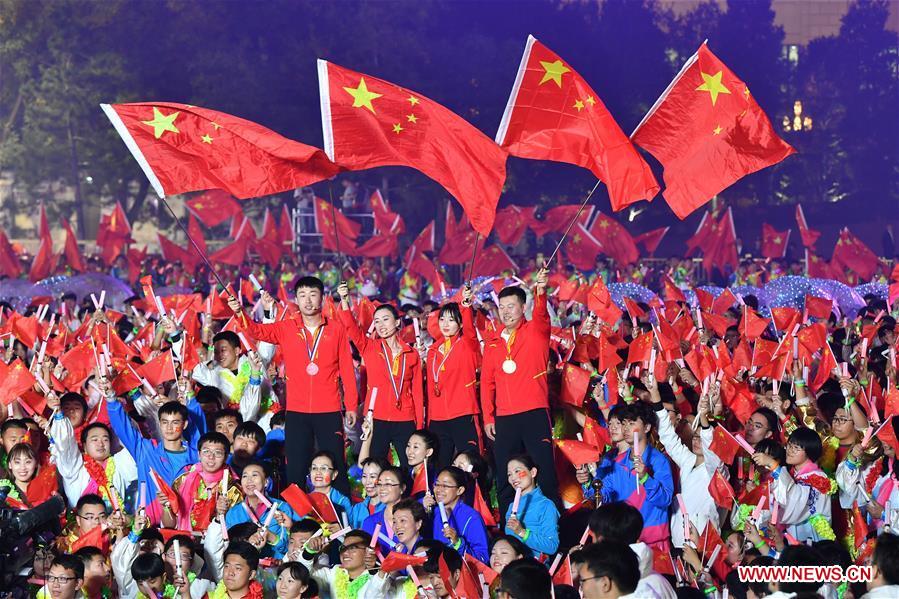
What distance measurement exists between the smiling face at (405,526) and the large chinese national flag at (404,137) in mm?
2555

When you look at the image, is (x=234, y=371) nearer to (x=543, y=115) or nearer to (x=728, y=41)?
(x=543, y=115)

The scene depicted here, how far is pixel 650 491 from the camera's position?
7.69 metres

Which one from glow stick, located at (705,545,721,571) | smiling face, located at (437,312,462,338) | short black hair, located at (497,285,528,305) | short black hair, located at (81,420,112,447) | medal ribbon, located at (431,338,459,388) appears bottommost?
glow stick, located at (705,545,721,571)

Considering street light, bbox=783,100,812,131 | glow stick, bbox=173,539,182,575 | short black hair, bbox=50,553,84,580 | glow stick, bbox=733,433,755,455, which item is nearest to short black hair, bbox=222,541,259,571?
glow stick, bbox=173,539,182,575

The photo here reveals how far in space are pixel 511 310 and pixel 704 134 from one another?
6.74 feet

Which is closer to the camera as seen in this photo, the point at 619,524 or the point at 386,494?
the point at 619,524

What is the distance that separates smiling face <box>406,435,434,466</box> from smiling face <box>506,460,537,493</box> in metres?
0.55

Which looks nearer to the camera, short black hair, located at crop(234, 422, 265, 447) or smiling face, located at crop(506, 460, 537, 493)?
smiling face, located at crop(506, 460, 537, 493)

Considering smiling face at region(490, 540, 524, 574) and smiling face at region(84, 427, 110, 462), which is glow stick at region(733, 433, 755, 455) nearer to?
smiling face at region(490, 540, 524, 574)

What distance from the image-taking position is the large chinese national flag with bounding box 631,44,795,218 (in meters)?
9.24

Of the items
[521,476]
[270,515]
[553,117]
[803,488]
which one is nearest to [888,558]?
[803,488]

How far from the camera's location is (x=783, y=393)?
29.7 feet

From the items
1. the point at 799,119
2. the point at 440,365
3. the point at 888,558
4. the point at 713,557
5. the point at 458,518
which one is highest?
the point at 799,119

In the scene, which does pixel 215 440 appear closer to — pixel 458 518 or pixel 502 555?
pixel 458 518
